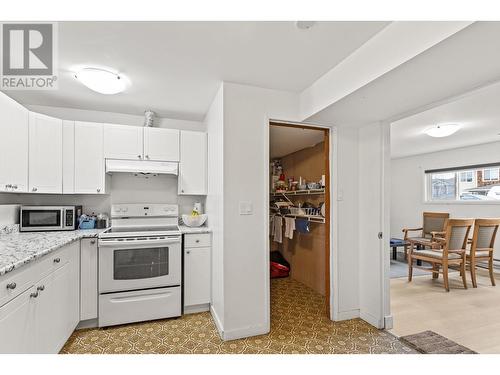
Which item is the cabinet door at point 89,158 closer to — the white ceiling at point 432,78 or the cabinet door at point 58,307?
the cabinet door at point 58,307

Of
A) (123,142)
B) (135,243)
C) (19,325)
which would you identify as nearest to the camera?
(19,325)

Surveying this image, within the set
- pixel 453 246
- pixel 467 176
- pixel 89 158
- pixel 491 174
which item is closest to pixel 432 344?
pixel 453 246

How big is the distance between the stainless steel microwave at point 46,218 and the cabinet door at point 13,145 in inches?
11.2

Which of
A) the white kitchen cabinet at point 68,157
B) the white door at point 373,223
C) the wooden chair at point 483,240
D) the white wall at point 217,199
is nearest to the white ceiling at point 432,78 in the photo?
the white door at point 373,223

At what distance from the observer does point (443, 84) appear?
1.71m

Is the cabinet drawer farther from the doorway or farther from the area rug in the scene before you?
the area rug

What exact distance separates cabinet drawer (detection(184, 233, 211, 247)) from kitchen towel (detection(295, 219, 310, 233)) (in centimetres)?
147

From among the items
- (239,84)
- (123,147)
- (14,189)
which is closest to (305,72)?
(239,84)

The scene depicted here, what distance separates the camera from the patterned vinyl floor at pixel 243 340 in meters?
2.10

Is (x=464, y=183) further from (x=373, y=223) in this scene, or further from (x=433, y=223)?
(x=373, y=223)

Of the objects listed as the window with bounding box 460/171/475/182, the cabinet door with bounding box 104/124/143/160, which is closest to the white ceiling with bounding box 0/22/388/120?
the cabinet door with bounding box 104/124/143/160

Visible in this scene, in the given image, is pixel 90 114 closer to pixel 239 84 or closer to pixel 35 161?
pixel 35 161

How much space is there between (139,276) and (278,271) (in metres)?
2.25

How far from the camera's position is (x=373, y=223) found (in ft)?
8.46
